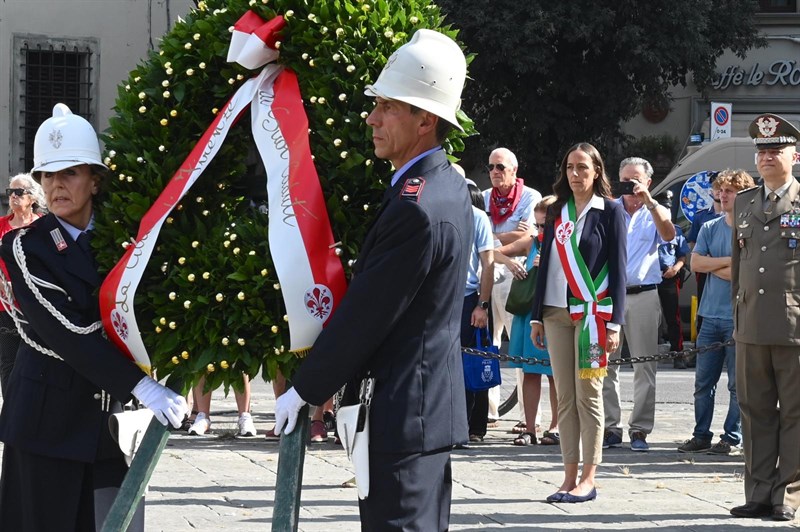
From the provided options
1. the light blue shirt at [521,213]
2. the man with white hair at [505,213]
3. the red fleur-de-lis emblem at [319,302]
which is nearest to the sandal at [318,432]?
the man with white hair at [505,213]

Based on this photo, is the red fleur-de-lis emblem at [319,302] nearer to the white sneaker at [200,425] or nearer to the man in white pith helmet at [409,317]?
the man in white pith helmet at [409,317]

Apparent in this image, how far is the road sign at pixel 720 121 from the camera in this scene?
20.5 m

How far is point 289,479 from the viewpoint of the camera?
434cm

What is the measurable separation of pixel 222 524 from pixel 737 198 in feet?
11.9

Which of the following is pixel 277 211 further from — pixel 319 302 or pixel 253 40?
pixel 253 40

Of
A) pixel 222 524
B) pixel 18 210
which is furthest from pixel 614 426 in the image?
pixel 18 210

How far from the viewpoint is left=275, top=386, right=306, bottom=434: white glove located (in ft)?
13.7

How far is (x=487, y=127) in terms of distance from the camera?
25.4 meters

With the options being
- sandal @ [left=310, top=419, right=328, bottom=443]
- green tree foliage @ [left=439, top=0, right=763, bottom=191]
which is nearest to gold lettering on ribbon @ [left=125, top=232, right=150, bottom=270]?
sandal @ [left=310, top=419, right=328, bottom=443]

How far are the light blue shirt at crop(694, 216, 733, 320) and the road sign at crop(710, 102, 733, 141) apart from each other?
11.0 metres

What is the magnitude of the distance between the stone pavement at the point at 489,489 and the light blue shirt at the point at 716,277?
108 centimetres

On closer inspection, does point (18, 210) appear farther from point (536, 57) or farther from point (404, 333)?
point (536, 57)

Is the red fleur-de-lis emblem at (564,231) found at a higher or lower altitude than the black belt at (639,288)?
higher

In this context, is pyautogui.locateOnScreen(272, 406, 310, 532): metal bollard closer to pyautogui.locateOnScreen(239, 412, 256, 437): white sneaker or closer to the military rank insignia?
the military rank insignia
